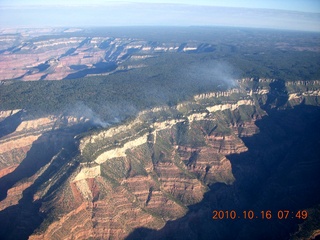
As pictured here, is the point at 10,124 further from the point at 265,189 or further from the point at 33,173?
the point at 265,189

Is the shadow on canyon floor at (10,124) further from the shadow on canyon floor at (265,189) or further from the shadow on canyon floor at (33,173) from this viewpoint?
the shadow on canyon floor at (265,189)

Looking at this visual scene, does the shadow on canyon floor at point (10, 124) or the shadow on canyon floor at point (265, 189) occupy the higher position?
the shadow on canyon floor at point (10, 124)

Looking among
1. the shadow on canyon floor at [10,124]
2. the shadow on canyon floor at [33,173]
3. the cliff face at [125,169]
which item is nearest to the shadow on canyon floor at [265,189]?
the cliff face at [125,169]

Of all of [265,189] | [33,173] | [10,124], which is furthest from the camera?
[10,124]

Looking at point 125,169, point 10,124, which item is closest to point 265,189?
point 125,169

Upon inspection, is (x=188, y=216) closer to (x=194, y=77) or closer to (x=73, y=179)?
(x=73, y=179)

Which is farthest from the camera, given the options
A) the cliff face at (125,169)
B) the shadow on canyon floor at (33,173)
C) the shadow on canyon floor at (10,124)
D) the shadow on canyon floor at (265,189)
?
the shadow on canyon floor at (10,124)

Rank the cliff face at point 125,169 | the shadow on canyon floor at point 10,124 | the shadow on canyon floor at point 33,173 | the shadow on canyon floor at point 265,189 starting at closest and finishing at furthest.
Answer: the shadow on canyon floor at point 33,173 → the cliff face at point 125,169 → the shadow on canyon floor at point 265,189 → the shadow on canyon floor at point 10,124

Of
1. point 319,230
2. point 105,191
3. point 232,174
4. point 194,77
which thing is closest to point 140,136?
point 105,191
